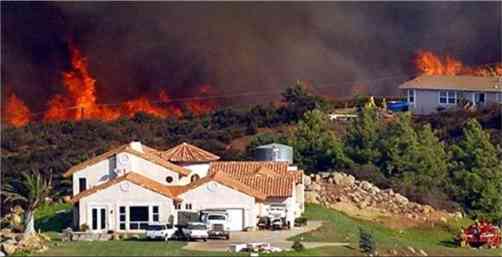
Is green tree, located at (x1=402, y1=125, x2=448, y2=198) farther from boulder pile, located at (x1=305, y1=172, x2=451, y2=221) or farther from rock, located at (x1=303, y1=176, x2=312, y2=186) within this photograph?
rock, located at (x1=303, y1=176, x2=312, y2=186)

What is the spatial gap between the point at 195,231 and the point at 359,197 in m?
19.0

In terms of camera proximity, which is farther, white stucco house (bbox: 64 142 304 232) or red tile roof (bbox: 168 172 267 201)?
red tile roof (bbox: 168 172 267 201)

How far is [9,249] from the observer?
53.5 metres

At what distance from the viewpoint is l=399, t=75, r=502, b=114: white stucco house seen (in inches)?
3991

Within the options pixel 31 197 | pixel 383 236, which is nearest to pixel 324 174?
pixel 383 236

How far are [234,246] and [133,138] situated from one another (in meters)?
42.7

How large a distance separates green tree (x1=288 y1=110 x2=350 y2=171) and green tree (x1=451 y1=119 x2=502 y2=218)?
217 inches

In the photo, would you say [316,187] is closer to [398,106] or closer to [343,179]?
[343,179]

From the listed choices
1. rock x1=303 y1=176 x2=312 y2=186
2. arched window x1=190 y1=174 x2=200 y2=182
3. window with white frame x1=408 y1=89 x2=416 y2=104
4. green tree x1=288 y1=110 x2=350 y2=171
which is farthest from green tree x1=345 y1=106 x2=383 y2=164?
arched window x1=190 y1=174 x2=200 y2=182

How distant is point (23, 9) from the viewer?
9988 cm

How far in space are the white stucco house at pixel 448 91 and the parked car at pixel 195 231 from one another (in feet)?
148

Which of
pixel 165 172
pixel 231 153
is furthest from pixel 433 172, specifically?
pixel 165 172

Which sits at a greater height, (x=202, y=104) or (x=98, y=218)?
(x=202, y=104)

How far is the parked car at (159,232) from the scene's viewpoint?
5759cm
